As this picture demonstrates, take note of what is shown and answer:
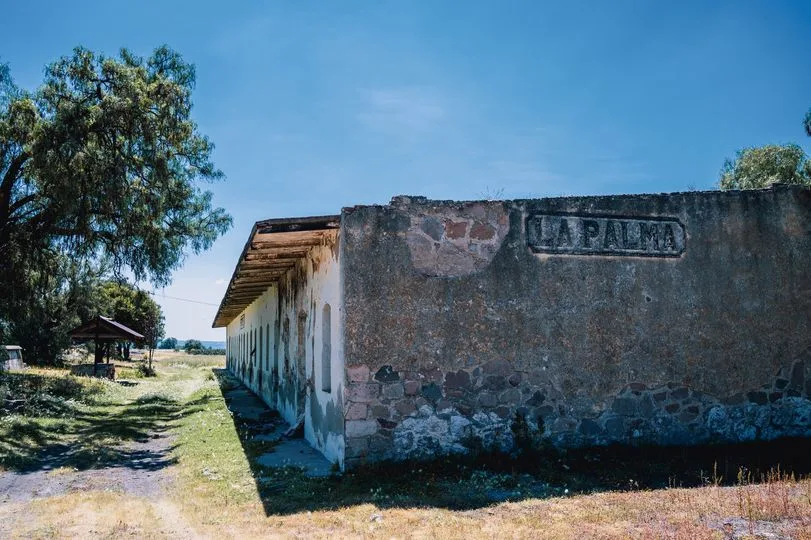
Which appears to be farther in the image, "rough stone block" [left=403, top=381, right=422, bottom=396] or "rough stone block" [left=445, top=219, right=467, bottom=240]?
"rough stone block" [left=445, top=219, right=467, bottom=240]

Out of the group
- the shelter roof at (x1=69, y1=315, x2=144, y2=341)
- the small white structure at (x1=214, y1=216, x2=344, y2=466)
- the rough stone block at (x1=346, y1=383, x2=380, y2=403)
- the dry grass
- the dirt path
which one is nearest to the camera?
the dry grass

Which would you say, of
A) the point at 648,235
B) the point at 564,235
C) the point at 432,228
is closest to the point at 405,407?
the point at 432,228

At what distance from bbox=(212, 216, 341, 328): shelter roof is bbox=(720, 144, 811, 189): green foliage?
68.6 ft

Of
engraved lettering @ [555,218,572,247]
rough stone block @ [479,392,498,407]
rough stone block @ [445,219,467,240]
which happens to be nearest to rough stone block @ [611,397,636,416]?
rough stone block @ [479,392,498,407]

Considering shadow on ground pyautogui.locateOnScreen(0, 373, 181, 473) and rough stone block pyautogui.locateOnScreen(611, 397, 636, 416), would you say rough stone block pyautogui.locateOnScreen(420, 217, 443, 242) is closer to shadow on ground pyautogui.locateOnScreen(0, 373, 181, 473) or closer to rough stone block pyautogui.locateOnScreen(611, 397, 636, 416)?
rough stone block pyautogui.locateOnScreen(611, 397, 636, 416)

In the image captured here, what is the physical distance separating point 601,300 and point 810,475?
3040mm


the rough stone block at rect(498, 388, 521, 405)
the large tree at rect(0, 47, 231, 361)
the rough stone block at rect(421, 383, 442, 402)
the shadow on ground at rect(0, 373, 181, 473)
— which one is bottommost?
the shadow on ground at rect(0, 373, 181, 473)

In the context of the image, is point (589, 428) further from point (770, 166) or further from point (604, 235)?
point (770, 166)

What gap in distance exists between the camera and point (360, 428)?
7320 millimetres

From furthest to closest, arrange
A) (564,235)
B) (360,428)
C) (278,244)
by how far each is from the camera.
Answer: (278,244), (564,235), (360,428)

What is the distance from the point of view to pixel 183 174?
1719 centimetres

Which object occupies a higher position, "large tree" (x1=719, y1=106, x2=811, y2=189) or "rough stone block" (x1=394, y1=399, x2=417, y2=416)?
"large tree" (x1=719, y1=106, x2=811, y2=189)

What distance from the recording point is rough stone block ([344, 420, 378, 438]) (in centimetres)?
729

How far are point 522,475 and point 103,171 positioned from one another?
1204 centimetres
